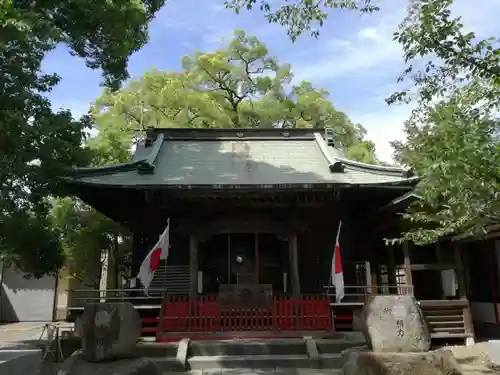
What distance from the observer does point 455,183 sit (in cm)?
533

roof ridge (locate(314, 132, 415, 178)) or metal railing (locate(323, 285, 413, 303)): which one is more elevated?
roof ridge (locate(314, 132, 415, 178))

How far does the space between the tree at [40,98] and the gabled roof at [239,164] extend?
1.26 m

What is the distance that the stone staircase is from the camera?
8977 mm

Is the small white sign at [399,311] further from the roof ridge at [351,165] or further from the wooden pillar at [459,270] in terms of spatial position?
the roof ridge at [351,165]

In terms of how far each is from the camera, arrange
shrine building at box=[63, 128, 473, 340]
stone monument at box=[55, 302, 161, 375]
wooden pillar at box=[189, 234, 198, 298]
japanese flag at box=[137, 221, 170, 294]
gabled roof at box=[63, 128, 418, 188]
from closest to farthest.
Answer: stone monument at box=[55, 302, 161, 375], japanese flag at box=[137, 221, 170, 294], shrine building at box=[63, 128, 473, 340], wooden pillar at box=[189, 234, 198, 298], gabled roof at box=[63, 128, 418, 188]

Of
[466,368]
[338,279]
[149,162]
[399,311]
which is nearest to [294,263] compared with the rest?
[338,279]

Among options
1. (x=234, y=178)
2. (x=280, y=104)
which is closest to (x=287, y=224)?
(x=234, y=178)

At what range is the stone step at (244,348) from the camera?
961 cm

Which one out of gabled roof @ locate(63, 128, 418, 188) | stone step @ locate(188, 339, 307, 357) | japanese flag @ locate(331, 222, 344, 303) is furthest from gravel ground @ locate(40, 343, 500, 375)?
gabled roof @ locate(63, 128, 418, 188)

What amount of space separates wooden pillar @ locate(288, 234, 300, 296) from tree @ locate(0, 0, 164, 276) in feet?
19.4

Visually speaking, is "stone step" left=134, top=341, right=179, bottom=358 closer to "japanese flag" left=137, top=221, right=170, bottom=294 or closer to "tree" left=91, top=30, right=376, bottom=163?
"japanese flag" left=137, top=221, right=170, bottom=294

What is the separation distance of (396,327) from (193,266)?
7125 millimetres

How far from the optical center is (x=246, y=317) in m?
11.0

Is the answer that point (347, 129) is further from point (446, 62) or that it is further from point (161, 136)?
point (446, 62)
